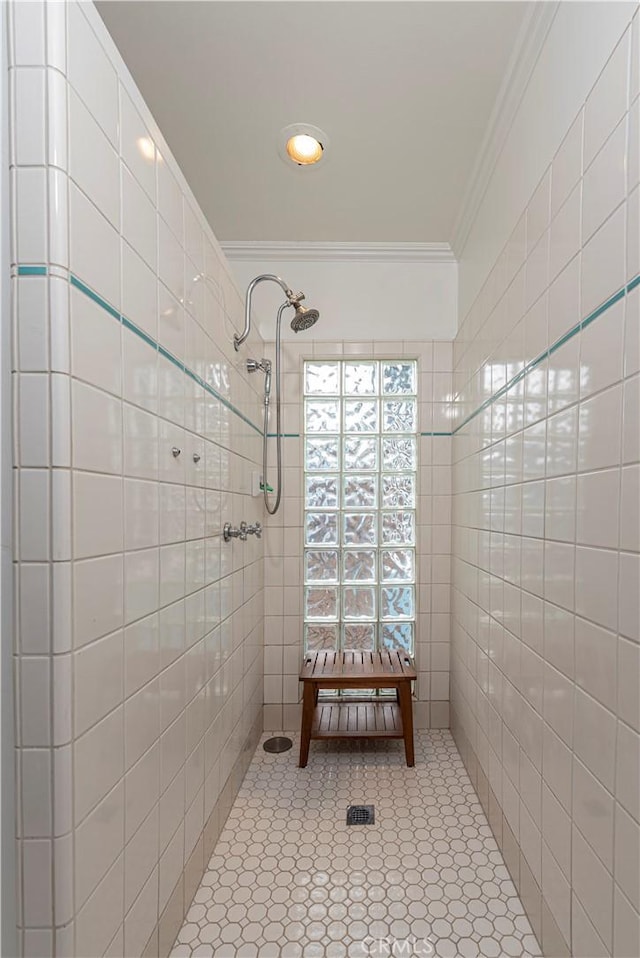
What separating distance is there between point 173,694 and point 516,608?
942 millimetres

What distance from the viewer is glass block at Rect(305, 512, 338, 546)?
8.47ft

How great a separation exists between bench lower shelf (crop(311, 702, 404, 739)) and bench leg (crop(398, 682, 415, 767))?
0.10 ft

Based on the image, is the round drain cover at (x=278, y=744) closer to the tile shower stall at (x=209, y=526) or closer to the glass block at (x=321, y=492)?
the tile shower stall at (x=209, y=526)

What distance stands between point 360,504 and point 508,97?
1.65 meters

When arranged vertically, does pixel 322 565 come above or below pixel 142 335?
below

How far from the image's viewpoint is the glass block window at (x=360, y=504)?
2.56 m

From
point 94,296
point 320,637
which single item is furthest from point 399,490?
point 94,296

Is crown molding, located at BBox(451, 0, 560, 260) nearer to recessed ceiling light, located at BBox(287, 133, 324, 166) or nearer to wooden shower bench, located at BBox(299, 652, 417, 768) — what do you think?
recessed ceiling light, located at BBox(287, 133, 324, 166)

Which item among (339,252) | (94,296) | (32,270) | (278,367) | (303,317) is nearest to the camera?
(32,270)

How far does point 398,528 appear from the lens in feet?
8.45

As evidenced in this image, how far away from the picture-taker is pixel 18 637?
788mm

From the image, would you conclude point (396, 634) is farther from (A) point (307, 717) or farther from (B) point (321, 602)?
(A) point (307, 717)

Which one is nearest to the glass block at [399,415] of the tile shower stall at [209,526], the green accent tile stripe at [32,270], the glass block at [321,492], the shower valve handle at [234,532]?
the glass block at [321,492]

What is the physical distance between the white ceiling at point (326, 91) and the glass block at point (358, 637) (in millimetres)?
1892
